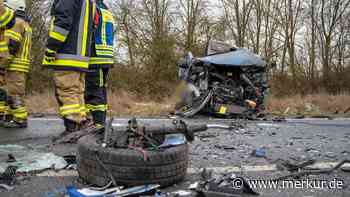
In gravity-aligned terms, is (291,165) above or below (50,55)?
below

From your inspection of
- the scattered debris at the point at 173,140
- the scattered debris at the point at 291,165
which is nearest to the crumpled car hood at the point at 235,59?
the scattered debris at the point at 291,165

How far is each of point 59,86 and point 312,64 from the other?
Result: 55.6 feet

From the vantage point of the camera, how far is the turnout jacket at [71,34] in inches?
124

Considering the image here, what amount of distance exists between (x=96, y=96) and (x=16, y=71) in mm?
1612

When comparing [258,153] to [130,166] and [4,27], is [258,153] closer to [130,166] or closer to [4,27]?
[130,166]

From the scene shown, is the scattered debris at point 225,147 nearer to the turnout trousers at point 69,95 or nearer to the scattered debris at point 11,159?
the turnout trousers at point 69,95

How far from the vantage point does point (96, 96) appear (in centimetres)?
370

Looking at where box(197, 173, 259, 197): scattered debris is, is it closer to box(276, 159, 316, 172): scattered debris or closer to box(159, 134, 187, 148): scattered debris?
box(159, 134, 187, 148): scattered debris

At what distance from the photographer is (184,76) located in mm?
7051

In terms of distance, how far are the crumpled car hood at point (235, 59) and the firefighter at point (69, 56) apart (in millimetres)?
3747

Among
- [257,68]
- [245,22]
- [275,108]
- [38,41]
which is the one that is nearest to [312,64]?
[245,22]

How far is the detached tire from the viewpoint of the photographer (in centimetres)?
187

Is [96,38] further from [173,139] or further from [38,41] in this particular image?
[38,41]

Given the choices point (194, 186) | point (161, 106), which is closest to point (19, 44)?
point (194, 186)
